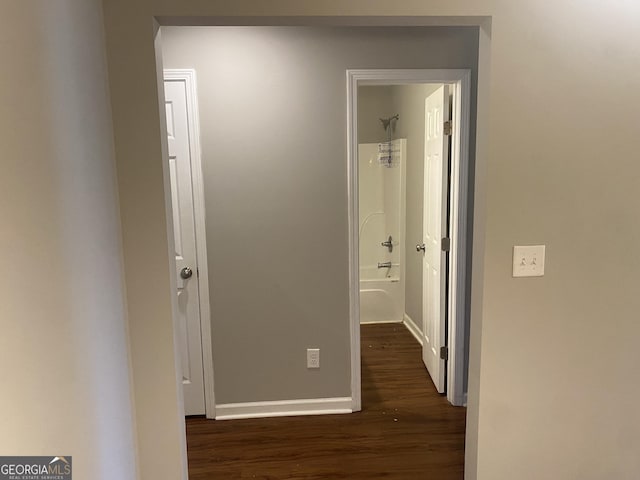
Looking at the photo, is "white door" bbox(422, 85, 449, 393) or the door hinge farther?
the door hinge

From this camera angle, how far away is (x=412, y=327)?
4.24 meters

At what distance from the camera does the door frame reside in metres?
2.59

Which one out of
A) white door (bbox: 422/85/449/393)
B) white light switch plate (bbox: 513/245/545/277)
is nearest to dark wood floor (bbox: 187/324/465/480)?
white door (bbox: 422/85/449/393)

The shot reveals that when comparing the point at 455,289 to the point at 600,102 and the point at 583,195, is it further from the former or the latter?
the point at 600,102

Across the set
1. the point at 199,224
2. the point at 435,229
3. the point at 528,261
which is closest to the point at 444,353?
the point at 435,229

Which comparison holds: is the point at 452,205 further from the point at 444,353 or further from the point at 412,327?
the point at 412,327

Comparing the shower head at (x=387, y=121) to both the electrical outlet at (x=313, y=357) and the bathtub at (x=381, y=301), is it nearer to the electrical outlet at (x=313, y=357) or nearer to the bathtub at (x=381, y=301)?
the bathtub at (x=381, y=301)

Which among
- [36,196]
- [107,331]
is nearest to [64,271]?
[36,196]

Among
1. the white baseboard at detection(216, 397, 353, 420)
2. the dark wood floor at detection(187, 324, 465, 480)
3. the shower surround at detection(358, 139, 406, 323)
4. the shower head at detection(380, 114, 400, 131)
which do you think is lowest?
the dark wood floor at detection(187, 324, 465, 480)

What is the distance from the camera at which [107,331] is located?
4.84ft

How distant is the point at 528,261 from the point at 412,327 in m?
2.64

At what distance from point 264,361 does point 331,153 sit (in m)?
1.36

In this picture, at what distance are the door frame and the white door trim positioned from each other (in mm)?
871

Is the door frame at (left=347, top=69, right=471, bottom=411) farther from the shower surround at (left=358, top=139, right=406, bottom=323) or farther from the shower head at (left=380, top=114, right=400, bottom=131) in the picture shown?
the shower head at (left=380, top=114, right=400, bottom=131)
